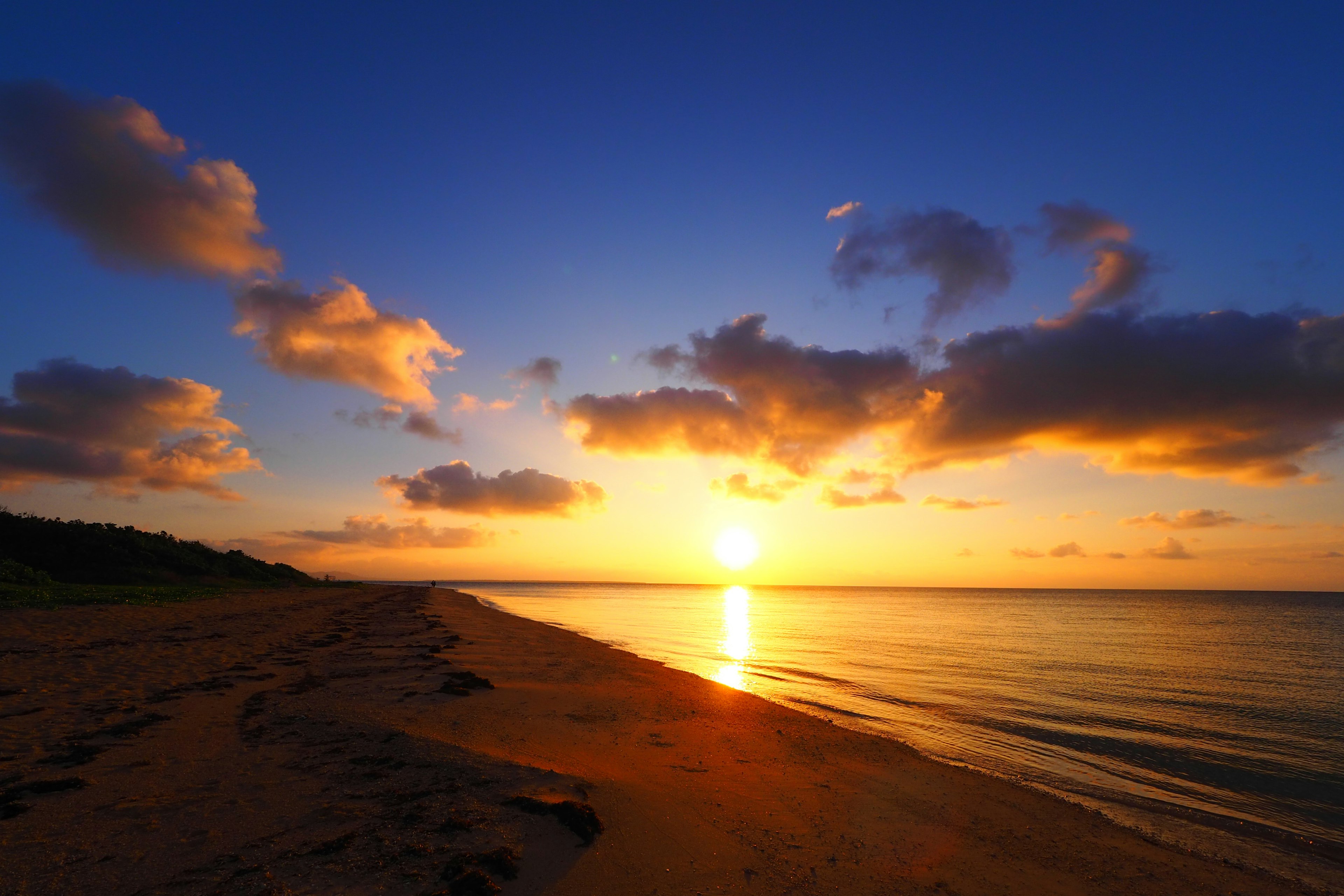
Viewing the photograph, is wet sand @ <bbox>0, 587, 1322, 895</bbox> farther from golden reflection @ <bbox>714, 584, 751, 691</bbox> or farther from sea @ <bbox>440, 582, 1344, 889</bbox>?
golden reflection @ <bbox>714, 584, 751, 691</bbox>

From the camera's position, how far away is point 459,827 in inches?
259

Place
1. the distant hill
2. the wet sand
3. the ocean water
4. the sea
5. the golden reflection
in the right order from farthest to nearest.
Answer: the distant hill → the golden reflection → the ocean water → the sea → the wet sand

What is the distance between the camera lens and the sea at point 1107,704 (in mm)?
10875

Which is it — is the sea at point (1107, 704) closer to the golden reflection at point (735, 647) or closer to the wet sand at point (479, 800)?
the golden reflection at point (735, 647)

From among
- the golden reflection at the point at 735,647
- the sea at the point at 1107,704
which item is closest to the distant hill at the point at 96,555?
the sea at the point at 1107,704

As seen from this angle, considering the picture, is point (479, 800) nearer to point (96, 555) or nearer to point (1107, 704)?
point (1107, 704)

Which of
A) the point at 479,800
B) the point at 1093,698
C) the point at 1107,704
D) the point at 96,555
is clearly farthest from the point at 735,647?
the point at 96,555

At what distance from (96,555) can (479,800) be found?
5817 centimetres

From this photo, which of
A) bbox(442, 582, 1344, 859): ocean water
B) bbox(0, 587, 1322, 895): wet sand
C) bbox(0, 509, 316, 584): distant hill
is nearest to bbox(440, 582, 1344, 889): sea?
bbox(442, 582, 1344, 859): ocean water

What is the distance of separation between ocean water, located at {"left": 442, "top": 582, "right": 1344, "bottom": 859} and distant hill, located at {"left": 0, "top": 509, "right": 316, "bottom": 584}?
35.2 m

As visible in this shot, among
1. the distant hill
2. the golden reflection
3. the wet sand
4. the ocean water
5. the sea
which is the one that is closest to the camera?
the wet sand

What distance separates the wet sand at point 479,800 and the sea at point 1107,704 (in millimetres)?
2541

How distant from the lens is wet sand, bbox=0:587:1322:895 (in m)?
5.75

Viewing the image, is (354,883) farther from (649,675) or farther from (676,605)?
(676,605)
